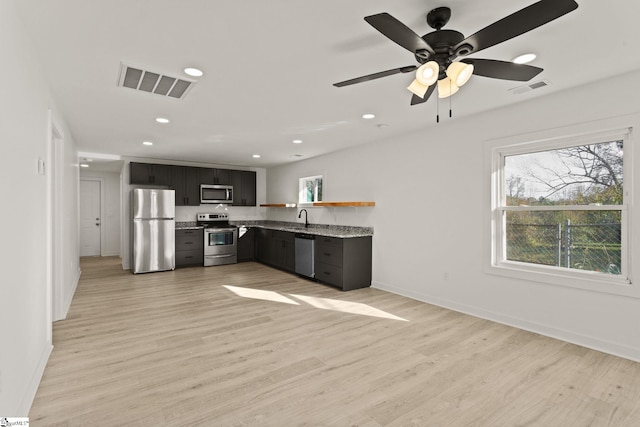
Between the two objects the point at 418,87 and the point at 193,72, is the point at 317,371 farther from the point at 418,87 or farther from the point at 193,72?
the point at 193,72

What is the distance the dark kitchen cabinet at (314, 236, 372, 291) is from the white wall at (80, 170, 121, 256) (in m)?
6.52

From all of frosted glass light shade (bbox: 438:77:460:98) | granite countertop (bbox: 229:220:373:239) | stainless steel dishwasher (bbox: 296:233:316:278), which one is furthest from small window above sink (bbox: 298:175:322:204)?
frosted glass light shade (bbox: 438:77:460:98)

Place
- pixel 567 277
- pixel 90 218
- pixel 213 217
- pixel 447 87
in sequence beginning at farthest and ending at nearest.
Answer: pixel 90 218 → pixel 213 217 → pixel 567 277 → pixel 447 87

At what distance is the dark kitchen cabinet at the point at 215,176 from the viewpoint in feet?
24.0

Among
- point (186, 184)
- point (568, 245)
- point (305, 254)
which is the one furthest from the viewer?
point (186, 184)

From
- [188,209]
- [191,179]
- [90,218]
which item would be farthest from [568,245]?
[90,218]

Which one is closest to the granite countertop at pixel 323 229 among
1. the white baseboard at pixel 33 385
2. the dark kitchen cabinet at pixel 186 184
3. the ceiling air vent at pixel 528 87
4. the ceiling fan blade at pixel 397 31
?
the dark kitchen cabinet at pixel 186 184

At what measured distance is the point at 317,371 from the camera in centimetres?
247

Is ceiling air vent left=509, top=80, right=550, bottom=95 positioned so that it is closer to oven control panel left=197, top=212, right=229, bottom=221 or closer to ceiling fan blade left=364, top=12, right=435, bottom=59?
ceiling fan blade left=364, top=12, right=435, bottom=59

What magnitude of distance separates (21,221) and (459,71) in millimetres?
2693

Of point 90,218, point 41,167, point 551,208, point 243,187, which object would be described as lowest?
point 90,218

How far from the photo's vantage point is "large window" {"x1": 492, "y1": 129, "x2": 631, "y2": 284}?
2867 mm

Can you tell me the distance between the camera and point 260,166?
8148mm

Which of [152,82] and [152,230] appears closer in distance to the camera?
[152,82]
